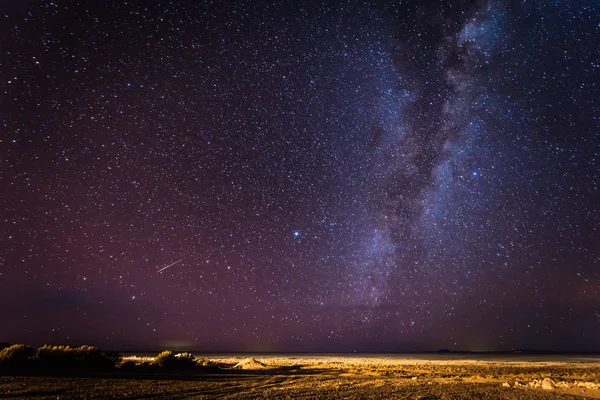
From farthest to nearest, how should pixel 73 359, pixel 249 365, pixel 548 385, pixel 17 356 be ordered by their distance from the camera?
pixel 249 365 → pixel 73 359 → pixel 17 356 → pixel 548 385

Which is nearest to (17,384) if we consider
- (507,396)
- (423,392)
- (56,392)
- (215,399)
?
(56,392)

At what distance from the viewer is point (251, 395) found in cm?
1455

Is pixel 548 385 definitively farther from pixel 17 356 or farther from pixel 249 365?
pixel 17 356

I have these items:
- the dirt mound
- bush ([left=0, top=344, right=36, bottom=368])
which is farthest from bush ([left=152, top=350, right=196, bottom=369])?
bush ([left=0, top=344, right=36, bottom=368])

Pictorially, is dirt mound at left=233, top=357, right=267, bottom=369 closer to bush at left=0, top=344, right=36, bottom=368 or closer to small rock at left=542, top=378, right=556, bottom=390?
bush at left=0, top=344, right=36, bottom=368

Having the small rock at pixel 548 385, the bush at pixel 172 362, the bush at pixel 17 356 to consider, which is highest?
the bush at pixel 17 356

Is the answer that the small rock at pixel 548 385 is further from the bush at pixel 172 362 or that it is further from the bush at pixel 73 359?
the bush at pixel 73 359

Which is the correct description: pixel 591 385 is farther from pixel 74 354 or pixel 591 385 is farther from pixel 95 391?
pixel 74 354

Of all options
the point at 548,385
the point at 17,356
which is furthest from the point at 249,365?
the point at 548,385

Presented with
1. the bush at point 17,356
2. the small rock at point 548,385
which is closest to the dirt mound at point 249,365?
the bush at point 17,356

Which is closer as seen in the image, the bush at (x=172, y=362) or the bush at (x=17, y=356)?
the bush at (x=17, y=356)

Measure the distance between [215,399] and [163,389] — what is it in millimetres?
3292

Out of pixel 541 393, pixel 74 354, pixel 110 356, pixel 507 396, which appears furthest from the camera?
pixel 110 356

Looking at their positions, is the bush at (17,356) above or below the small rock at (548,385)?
above
